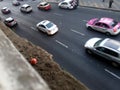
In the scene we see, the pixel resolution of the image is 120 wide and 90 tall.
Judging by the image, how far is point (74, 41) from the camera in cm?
2361

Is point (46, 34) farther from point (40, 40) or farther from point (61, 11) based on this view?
point (61, 11)

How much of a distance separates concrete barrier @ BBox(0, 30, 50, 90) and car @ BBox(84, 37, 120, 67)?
9.30 meters

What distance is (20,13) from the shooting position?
4019 cm

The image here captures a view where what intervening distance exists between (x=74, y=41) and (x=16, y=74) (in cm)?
1487

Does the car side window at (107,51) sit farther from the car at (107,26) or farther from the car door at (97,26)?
the car door at (97,26)

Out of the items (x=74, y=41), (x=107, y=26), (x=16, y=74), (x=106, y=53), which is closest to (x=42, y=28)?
(x=74, y=41)

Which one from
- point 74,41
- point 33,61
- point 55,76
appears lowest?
point 74,41

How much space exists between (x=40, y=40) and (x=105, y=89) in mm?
11886

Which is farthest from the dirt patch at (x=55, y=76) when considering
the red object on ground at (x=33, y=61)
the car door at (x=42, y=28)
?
the car door at (x=42, y=28)

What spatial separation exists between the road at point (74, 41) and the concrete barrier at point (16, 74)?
26.7 ft

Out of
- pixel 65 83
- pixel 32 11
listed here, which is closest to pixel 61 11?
pixel 32 11

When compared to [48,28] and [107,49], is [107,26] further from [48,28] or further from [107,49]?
[48,28]

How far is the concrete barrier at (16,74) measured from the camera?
27.9ft

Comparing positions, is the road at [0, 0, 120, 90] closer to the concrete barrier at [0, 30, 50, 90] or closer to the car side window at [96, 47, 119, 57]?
the car side window at [96, 47, 119, 57]
